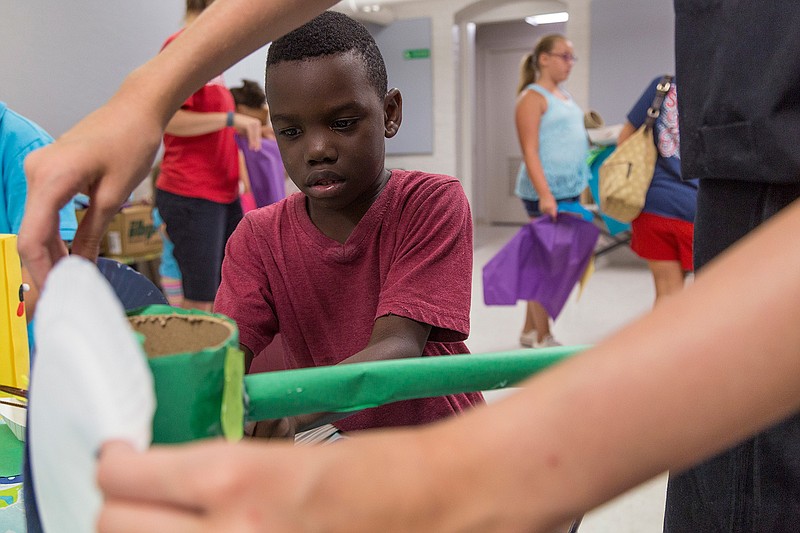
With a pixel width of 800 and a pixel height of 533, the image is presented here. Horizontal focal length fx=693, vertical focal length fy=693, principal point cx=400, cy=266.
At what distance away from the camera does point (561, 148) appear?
3135 millimetres

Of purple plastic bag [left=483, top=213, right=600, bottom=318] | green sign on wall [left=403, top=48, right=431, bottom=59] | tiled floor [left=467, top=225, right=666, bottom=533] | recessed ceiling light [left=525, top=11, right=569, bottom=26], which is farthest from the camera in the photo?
recessed ceiling light [left=525, top=11, right=569, bottom=26]

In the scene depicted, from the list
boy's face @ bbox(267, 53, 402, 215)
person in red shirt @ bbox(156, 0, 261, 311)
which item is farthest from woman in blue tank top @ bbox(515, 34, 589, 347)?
boy's face @ bbox(267, 53, 402, 215)

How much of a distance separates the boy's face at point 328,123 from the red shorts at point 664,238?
1.93m

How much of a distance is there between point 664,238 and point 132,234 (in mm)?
2903

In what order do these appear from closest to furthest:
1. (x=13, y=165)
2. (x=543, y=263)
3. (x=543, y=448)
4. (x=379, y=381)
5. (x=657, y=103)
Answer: (x=543, y=448) < (x=379, y=381) < (x=13, y=165) < (x=657, y=103) < (x=543, y=263)

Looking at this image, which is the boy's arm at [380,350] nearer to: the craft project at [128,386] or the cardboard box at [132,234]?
the craft project at [128,386]

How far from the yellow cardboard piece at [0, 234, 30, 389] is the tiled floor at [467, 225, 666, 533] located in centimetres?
149

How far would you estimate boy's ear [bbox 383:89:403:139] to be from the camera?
3.26 ft

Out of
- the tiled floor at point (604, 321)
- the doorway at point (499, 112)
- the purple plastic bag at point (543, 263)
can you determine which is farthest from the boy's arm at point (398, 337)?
the doorway at point (499, 112)

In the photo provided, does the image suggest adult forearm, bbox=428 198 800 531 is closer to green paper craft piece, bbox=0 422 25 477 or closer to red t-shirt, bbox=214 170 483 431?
red t-shirt, bbox=214 170 483 431

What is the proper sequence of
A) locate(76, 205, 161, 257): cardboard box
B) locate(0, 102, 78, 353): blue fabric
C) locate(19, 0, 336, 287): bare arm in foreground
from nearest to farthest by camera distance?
locate(19, 0, 336, 287): bare arm in foreground, locate(0, 102, 78, 353): blue fabric, locate(76, 205, 161, 257): cardboard box

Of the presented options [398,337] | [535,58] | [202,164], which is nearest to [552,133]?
[535,58]

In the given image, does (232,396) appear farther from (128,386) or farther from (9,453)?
(9,453)

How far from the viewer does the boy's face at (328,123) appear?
2.91ft
